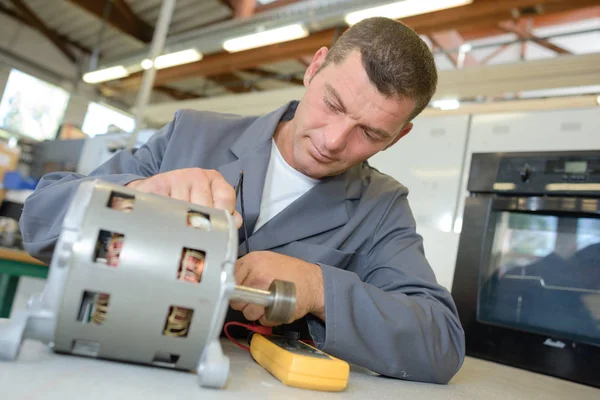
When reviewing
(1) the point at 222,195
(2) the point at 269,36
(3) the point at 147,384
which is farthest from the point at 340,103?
(2) the point at 269,36

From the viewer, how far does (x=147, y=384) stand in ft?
1.55

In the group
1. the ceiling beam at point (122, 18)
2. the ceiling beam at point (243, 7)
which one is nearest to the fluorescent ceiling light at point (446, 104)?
the ceiling beam at point (243, 7)

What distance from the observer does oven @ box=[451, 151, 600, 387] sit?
4.50ft

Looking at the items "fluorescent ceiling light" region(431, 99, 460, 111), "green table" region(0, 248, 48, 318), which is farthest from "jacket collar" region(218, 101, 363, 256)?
"fluorescent ceiling light" region(431, 99, 460, 111)

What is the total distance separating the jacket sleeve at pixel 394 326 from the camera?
772mm

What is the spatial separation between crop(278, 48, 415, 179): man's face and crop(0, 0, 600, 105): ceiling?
2015mm

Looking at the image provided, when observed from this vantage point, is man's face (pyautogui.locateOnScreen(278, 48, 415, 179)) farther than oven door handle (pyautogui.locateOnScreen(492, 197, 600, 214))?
No

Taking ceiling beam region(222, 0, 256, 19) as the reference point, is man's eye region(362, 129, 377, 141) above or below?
below

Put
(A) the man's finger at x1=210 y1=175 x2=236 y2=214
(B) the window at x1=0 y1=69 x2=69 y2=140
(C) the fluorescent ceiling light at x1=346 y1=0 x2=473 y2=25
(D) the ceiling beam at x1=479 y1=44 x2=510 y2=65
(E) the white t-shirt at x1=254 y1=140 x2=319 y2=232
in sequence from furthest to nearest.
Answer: (D) the ceiling beam at x1=479 y1=44 x2=510 y2=65, (B) the window at x1=0 y1=69 x2=69 y2=140, (C) the fluorescent ceiling light at x1=346 y1=0 x2=473 y2=25, (E) the white t-shirt at x1=254 y1=140 x2=319 y2=232, (A) the man's finger at x1=210 y1=175 x2=236 y2=214

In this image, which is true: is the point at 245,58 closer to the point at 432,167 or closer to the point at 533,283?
the point at 432,167

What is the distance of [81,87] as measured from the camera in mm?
7883

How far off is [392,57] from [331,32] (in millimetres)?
3320

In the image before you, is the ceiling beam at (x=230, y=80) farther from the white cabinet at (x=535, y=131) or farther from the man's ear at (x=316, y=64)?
the man's ear at (x=316, y=64)

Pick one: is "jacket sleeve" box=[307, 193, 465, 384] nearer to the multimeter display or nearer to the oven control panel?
the multimeter display
